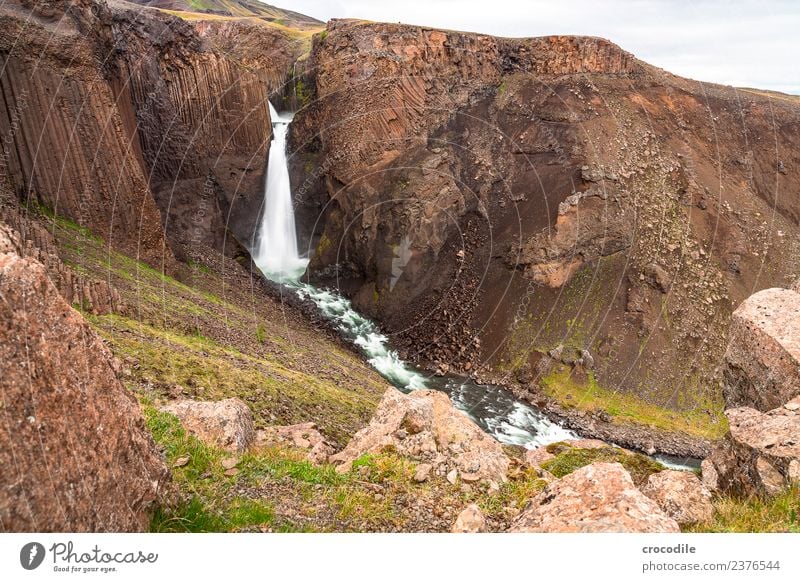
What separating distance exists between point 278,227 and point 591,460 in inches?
1488

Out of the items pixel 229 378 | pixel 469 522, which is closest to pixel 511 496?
pixel 469 522

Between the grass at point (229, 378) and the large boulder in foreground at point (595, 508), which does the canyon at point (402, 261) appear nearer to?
the large boulder in foreground at point (595, 508)

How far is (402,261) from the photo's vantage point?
4259 centimetres

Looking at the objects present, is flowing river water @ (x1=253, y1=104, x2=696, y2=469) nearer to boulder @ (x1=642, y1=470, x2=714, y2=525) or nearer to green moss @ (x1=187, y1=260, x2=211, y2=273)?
green moss @ (x1=187, y1=260, x2=211, y2=273)

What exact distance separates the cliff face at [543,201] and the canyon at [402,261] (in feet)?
0.71

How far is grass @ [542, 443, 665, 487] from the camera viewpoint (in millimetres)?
16812

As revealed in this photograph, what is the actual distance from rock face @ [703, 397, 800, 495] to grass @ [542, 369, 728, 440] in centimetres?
2460

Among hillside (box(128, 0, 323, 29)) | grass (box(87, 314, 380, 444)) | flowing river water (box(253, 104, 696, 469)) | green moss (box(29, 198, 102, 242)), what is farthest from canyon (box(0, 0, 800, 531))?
hillside (box(128, 0, 323, 29))

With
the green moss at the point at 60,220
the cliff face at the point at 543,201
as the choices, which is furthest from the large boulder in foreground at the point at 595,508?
the green moss at the point at 60,220

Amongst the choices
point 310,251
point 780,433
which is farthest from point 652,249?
point 780,433

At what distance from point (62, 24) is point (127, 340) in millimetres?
21699

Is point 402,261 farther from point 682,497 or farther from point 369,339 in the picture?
point 682,497

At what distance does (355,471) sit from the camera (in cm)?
938
